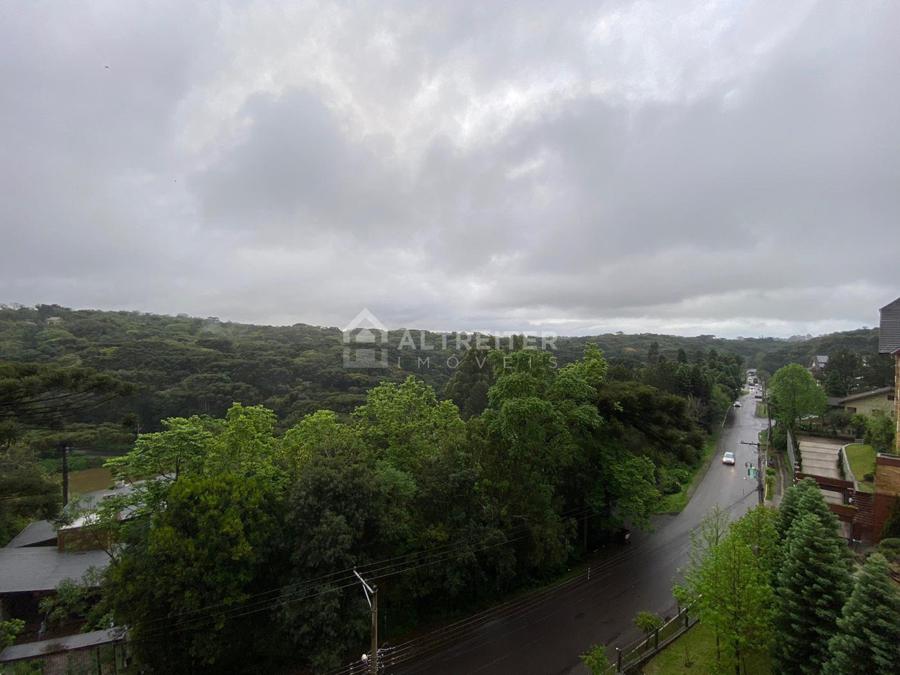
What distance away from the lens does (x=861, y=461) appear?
23.2 metres

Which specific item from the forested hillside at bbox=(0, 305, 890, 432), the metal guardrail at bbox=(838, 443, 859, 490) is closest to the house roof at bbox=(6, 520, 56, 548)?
the forested hillside at bbox=(0, 305, 890, 432)

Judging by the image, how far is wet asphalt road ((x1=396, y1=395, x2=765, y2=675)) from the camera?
12109mm

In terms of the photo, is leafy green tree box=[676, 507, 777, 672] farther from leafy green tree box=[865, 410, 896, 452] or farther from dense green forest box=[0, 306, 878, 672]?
leafy green tree box=[865, 410, 896, 452]

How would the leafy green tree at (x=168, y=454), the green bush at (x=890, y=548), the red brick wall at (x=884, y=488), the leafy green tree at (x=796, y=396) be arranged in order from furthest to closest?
the leafy green tree at (x=796, y=396) → the red brick wall at (x=884, y=488) → the green bush at (x=890, y=548) → the leafy green tree at (x=168, y=454)

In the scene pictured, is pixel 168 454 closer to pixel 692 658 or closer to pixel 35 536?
pixel 35 536

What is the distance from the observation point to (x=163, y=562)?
10133 millimetres

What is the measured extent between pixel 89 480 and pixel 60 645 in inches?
932

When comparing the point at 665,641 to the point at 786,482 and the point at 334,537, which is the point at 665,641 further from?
the point at 786,482

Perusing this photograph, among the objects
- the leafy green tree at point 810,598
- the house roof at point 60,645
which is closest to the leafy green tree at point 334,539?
the house roof at point 60,645

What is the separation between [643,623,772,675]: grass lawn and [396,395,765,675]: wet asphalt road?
1.27m

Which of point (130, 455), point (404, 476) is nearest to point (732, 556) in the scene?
point (404, 476)

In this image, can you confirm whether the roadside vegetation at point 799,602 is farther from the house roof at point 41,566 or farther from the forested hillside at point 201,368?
the forested hillside at point 201,368

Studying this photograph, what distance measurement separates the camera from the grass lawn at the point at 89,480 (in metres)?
27.9

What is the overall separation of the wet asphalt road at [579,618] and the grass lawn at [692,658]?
1.27m
